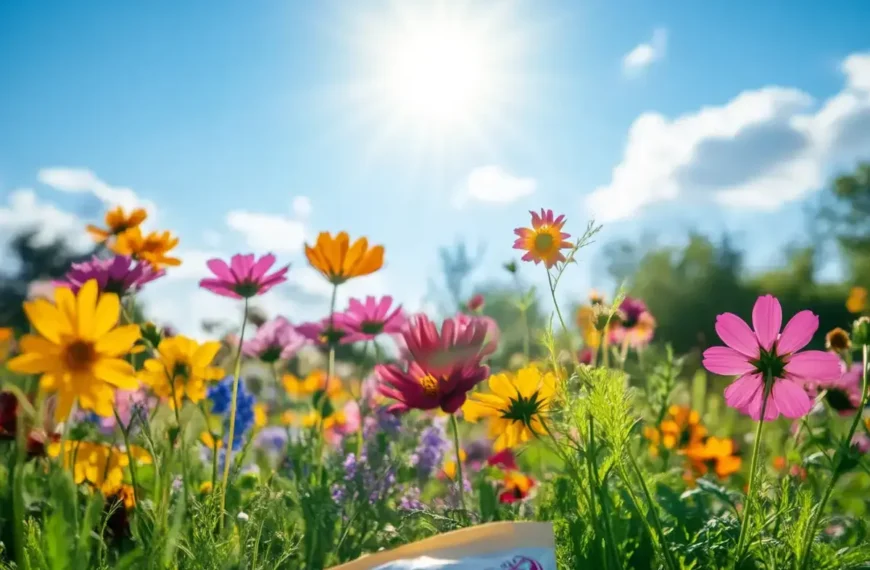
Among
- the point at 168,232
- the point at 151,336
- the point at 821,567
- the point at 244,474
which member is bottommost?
the point at 821,567

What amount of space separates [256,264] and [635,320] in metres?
1.35

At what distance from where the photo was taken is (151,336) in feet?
3.77

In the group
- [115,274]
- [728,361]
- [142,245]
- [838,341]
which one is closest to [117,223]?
[142,245]

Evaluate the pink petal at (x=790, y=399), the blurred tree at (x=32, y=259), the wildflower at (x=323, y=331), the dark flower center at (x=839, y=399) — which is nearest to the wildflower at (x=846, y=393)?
the dark flower center at (x=839, y=399)

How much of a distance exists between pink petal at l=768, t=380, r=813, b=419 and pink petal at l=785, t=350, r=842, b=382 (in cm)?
2

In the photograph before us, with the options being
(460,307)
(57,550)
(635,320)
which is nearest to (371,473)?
(57,550)

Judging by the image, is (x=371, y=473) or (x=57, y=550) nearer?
(x=57, y=550)

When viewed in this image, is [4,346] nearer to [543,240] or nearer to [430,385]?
[430,385]

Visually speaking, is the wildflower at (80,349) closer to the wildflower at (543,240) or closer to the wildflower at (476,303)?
the wildflower at (543,240)

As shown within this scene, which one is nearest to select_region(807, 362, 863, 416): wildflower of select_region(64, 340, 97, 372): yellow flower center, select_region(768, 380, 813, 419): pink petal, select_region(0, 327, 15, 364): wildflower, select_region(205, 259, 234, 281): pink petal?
select_region(768, 380, 813, 419): pink petal

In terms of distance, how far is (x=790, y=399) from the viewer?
88 centimetres

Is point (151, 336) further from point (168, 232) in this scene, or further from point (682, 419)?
point (682, 419)

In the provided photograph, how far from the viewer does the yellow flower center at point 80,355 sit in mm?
741

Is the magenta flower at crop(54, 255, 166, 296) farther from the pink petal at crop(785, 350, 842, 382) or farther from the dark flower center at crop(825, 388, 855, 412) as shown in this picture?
the dark flower center at crop(825, 388, 855, 412)
